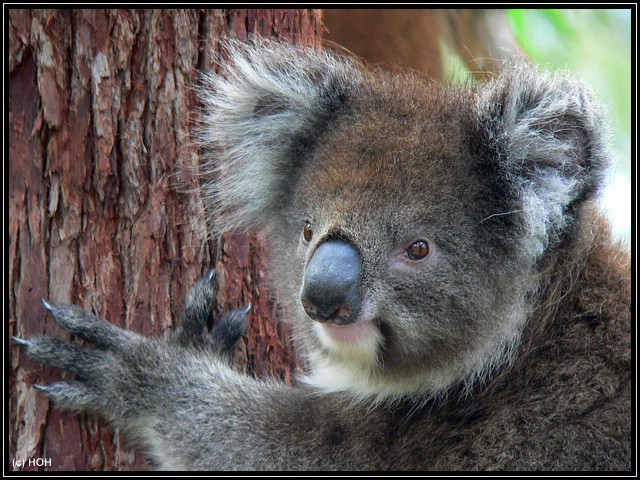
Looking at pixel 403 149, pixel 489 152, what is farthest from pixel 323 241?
pixel 489 152

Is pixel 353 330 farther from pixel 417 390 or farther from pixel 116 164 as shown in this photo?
pixel 116 164

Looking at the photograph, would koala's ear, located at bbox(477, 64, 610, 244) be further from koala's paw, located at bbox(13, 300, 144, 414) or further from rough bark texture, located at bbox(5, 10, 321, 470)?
koala's paw, located at bbox(13, 300, 144, 414)

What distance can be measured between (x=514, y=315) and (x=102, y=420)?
1691mm

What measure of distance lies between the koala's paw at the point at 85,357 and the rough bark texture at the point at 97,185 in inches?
2.3

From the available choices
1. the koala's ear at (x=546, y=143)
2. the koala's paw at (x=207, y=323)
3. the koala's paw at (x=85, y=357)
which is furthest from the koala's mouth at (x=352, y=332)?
the koala's paw at (x=85, y=357)

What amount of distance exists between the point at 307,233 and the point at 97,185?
0.85 meters

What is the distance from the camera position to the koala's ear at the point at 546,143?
254cm

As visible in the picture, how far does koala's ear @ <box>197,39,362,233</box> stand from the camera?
10.2ft

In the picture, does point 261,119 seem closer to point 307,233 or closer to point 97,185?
point 307,233

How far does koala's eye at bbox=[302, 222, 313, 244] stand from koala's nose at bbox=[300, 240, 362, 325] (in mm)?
332

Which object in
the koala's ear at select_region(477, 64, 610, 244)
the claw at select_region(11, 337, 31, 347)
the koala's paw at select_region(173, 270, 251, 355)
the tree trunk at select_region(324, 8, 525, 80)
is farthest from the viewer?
the tree trunk at select_region(324, 8, 525, 80)

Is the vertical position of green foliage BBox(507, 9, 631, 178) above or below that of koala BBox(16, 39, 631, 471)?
above

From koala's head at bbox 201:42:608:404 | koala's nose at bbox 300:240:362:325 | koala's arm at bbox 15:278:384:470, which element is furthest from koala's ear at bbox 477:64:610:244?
A: koala's arm at bbox 15:278:384:470

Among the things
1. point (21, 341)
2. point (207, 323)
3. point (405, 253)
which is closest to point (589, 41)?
point (405, 253)
